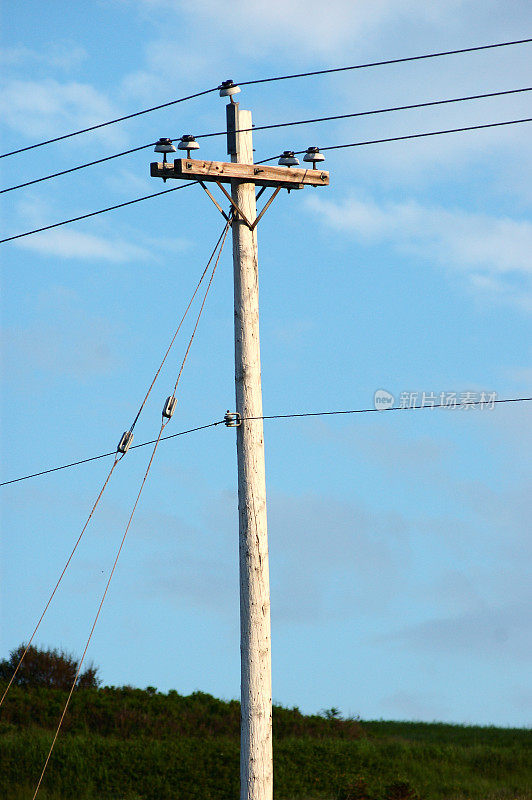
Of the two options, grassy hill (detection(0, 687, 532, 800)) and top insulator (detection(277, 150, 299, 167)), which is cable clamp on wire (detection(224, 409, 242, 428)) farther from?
grassy hill (detection(0, 687, 532, 800))

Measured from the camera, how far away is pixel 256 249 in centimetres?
1159

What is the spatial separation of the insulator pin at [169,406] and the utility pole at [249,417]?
1.14 m

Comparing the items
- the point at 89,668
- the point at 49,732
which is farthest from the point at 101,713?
the point at 89,668

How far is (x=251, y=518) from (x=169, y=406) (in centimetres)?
195

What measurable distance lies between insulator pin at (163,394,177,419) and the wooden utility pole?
112cm

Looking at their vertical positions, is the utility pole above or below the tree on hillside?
below

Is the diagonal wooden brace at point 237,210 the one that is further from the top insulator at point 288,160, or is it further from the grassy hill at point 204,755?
the grassy hill at point 204,755

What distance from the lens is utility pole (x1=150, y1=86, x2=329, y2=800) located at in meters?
10.8

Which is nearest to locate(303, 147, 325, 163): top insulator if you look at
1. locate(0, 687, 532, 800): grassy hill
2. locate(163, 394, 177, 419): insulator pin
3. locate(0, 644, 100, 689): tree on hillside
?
locate(163, 394, 177, 419): insulator pin

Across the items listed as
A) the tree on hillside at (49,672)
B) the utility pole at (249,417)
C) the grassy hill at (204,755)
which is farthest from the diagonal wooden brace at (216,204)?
the tree on hillside at (49,672)

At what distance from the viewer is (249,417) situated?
36.6ft

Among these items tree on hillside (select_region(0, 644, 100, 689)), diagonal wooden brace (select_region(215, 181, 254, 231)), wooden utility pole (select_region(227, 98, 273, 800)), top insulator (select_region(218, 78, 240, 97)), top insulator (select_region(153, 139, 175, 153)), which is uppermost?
tree on hillside (select_region(0, 644, 100, 689))

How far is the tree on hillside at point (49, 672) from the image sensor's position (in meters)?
28.9

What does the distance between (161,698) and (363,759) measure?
684 cm
